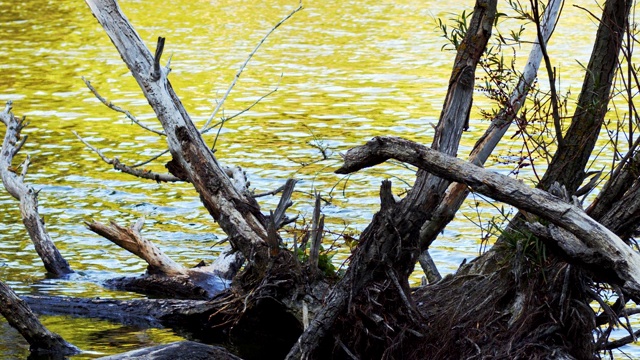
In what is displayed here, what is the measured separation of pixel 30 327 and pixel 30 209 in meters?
2.33

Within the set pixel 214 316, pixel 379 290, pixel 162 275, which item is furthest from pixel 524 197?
pixel 162 275

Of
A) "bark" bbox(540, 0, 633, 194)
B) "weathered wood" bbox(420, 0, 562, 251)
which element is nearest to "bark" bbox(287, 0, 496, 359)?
"bark" bbox(540, 0, 633, 194)

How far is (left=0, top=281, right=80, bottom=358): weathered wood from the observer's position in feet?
23.0

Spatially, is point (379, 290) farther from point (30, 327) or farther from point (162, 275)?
point (162, 275)

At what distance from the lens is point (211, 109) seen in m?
17.8

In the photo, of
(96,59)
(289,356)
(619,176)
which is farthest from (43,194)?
(96,59)

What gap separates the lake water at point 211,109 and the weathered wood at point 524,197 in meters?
2.82

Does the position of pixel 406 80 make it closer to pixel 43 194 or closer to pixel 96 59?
pixel 96 59

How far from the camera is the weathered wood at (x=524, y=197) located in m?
5.14

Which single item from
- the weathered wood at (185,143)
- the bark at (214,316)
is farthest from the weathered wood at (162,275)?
the weathered wood at (185,143)

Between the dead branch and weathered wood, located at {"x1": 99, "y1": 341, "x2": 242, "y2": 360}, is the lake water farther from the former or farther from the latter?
weathered wood, located at {"x1": 99, "y1": 341, "x2": 242, "y2": 360}

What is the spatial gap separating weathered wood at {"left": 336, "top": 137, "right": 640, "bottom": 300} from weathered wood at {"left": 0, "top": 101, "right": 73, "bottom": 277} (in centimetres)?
447

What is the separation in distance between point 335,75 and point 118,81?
4238 mm

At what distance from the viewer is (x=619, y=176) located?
6.22 metres
